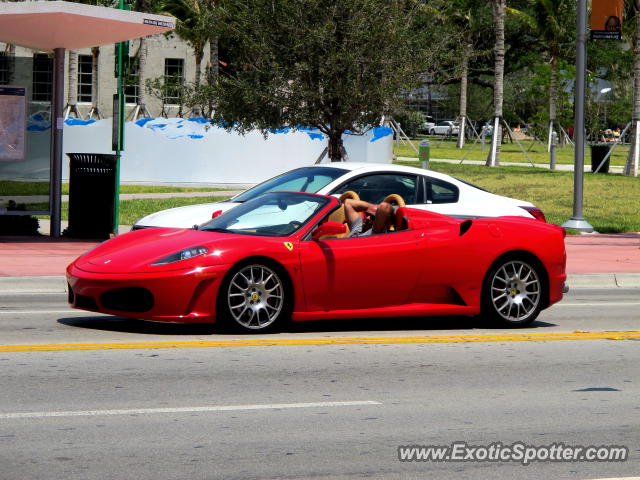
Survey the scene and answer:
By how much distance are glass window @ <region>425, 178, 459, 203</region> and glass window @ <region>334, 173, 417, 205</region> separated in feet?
0.73

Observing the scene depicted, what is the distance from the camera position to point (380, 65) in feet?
75.2

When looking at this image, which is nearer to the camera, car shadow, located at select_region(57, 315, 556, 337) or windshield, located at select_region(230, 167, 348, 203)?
car shadow, located at select_region(57, 315, 556, 337)

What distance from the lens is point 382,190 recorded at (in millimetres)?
14922

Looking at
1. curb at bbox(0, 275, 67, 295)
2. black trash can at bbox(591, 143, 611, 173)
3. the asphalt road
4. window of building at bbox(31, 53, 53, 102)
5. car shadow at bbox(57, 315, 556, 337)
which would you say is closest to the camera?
the asphalt road

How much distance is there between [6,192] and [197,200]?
323 inches

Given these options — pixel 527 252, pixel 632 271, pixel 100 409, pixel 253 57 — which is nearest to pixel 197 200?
pixel 253 57

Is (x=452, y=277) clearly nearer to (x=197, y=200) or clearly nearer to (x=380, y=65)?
(x=380, y=65)

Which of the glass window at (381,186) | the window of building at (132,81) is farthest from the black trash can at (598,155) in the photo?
the glass window at (381,186)

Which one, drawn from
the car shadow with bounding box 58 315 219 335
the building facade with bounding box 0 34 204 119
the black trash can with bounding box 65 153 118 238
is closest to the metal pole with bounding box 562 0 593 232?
the black trash can with bounding box 65 153 118 238

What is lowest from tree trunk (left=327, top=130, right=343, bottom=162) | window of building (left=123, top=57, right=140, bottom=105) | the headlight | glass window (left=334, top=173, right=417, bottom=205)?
the headlight

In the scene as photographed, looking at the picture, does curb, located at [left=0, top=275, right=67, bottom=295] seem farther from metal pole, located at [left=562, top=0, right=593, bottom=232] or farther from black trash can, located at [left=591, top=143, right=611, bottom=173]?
black trash can, located at [left=591, top=143, right=611, bottom=173]

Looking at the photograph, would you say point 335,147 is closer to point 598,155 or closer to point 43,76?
point 43,76

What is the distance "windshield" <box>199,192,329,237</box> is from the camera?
1078 centimetres

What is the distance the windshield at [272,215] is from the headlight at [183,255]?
72 centimetres
